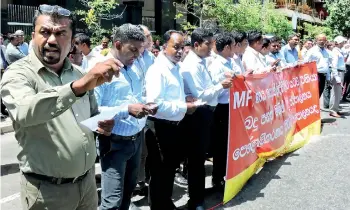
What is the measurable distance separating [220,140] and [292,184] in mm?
990

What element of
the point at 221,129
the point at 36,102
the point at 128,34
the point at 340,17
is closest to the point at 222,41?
the point at 221,129

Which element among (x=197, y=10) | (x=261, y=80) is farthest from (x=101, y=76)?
(x=197, y=10)

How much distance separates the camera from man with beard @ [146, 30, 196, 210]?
3.77m

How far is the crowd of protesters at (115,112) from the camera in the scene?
2049mm

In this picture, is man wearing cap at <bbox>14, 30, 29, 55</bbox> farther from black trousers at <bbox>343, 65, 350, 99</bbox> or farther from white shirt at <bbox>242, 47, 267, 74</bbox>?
black trousers at <bbox>343, 65, 350, 99</bbox>

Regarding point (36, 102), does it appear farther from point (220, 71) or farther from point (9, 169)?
point (9, 169)

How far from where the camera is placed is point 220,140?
16.7ft

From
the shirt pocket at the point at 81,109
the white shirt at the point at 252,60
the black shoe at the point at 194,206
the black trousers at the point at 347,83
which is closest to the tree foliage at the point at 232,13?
the black trousers at the point at 347,83

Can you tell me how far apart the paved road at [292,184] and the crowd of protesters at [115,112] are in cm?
41

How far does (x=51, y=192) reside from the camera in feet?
7.39

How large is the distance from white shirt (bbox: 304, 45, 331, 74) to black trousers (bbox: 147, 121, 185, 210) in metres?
5.90

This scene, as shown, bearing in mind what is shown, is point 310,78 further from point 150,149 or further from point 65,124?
point 65,124

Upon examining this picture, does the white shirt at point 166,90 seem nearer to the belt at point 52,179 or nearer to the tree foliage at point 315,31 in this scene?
the belt at point 52,179

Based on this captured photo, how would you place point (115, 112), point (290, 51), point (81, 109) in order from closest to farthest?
point (81, 109) < point (115, 112) < point (290, 51)
